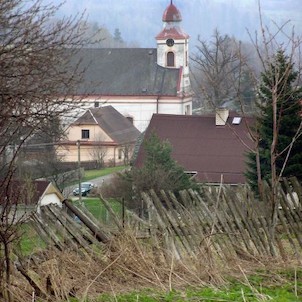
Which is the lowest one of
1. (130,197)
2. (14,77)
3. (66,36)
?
(130,197)

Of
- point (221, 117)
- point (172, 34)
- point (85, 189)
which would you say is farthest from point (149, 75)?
point (221, 117)

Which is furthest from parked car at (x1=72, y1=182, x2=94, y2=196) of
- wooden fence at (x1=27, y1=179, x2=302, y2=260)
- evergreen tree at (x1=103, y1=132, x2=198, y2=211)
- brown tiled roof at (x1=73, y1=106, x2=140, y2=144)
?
wooden fence at (x1=27, y1=179, x2=302, y2=260)

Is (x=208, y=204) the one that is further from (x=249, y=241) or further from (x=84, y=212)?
(x=84, y=212)

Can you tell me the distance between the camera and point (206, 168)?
2809cm

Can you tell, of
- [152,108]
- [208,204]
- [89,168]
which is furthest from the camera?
[152,108]

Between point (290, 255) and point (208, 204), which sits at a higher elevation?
point (208, 204)

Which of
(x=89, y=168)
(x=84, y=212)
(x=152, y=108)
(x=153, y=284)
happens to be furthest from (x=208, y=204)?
(x=152, y=108)

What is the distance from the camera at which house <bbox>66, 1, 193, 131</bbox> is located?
5512 centimetres

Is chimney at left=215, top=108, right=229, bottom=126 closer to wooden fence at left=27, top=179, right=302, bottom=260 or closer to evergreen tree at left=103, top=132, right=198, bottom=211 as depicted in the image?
evergreen tree at left=103, top=132, right=198, bottom=211

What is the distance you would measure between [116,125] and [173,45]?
1250 centimetres

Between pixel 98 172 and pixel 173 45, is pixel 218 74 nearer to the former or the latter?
pixel 98 172

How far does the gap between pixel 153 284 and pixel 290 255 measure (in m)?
2.38

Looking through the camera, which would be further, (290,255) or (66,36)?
(66,36)

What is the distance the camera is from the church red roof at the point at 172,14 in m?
57.2
